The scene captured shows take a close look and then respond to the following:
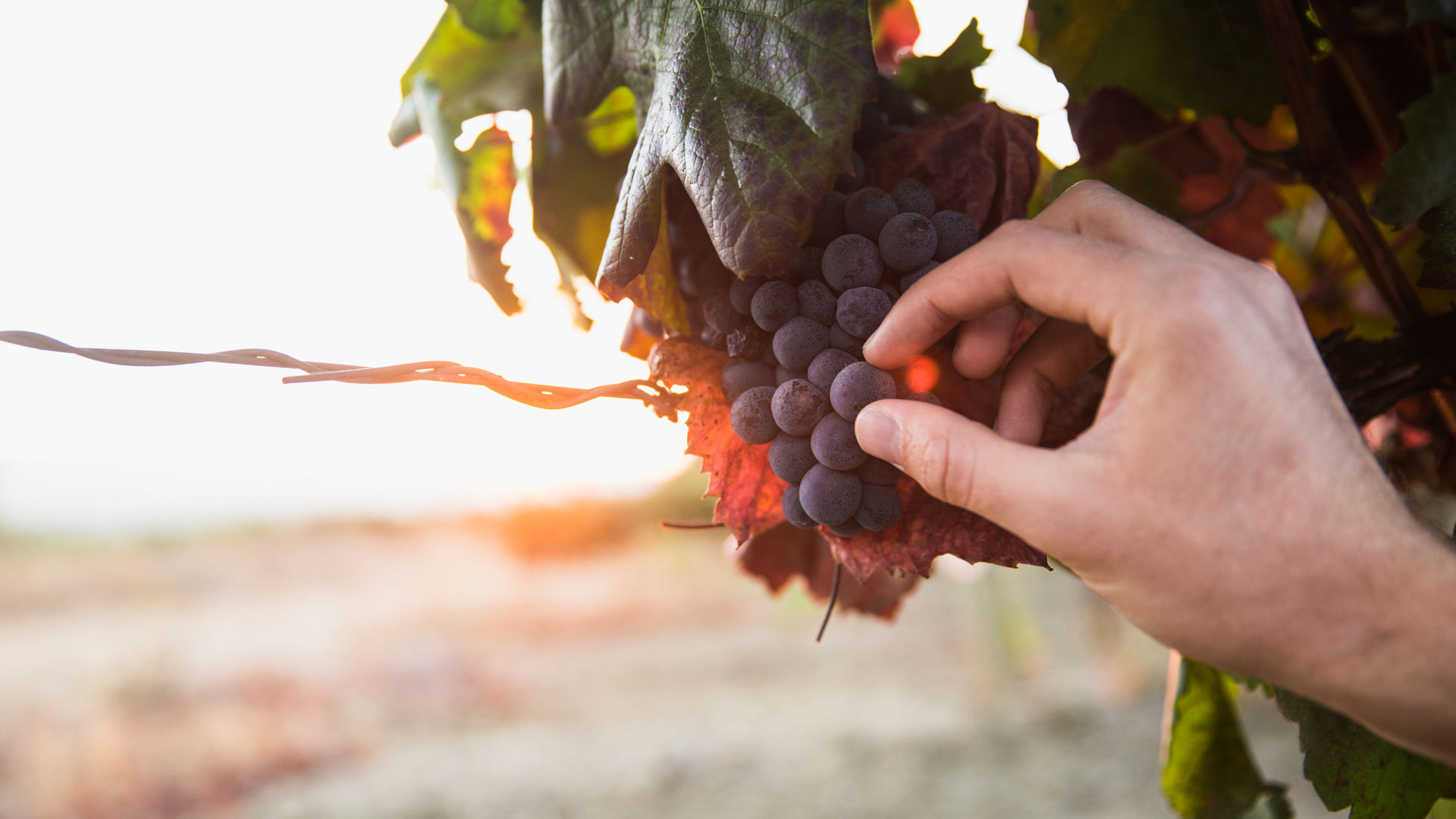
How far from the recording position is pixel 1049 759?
438 centimetres

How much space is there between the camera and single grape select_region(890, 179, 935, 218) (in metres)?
0.43

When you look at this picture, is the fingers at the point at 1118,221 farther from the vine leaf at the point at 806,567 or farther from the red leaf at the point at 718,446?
the vine leaf at the point at 806,567

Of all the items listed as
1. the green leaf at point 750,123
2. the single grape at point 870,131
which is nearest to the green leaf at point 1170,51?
the single grape at point 870,131

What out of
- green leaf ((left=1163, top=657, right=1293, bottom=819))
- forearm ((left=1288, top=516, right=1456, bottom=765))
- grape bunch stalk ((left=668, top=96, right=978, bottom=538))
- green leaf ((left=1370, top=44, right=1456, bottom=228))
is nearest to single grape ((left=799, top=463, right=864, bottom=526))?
grape bunch stalk ((left=668, top=96, right=978, bottom=538))

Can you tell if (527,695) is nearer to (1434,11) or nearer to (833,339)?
(833,339)

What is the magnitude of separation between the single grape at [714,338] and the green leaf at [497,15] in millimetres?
266

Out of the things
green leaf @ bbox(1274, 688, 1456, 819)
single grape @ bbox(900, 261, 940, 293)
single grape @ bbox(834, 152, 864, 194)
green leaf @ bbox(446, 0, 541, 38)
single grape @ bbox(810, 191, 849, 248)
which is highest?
green leaf @ bbox(446, 0, 541, 38)

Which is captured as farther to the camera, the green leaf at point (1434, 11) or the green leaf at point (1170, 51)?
the green leaf at point (1170, 51)

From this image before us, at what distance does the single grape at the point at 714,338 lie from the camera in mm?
454

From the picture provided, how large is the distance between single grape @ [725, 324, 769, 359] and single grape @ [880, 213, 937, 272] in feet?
0.26

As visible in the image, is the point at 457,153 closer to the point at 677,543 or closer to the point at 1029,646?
the point at 1029,646

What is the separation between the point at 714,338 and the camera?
46cm

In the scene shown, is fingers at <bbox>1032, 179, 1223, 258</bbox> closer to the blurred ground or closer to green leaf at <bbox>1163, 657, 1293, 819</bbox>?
green leaf at <bbox>1163, 657, 1293, 819</bbox>

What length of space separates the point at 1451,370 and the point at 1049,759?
448 cm
